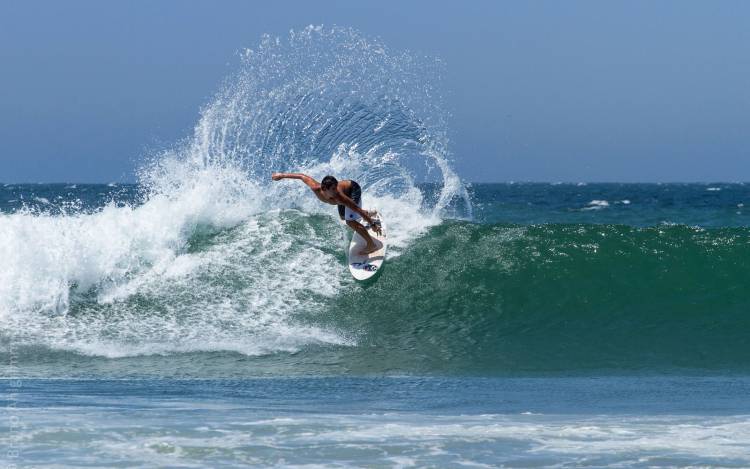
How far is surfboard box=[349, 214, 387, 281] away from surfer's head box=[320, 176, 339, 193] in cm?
175

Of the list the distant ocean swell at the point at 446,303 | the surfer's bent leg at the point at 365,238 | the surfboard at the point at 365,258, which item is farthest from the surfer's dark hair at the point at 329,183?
the surfboard at the point at 365,258

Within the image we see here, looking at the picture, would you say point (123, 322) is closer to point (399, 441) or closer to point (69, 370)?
point (69, 370)

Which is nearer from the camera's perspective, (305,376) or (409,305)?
(305,376)

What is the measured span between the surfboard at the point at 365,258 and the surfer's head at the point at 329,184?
1.75 meters

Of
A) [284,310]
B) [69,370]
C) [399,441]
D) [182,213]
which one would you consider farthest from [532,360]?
[182,213]

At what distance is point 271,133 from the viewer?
1504cm

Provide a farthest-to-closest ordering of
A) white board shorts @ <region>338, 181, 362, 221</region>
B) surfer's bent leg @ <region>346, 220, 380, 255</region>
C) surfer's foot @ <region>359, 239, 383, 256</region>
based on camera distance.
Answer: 1. surfer's foot @ <region>359, 239, 383, 256</region>
2. surfer's bent leg @ <region>346, 220, 380, 255</region>
3. white board shorts @ <region>338, 181, 362, 221</region>

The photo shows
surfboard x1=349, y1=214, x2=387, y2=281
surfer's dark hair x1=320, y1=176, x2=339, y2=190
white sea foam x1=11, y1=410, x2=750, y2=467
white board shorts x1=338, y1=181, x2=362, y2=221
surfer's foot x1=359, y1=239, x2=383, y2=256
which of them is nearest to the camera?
white sea foam x1=11, y1=410, x2=750, y2=467

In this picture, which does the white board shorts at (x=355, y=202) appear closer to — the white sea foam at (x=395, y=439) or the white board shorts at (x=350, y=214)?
the white board shorts at (x=350, y=214)

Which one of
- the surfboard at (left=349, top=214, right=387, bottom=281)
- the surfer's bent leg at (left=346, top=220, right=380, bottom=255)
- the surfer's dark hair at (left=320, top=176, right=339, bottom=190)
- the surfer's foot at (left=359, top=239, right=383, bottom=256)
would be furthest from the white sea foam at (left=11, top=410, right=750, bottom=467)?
the surfer's foot at (left=359, top=239, right=383, bottom=256)

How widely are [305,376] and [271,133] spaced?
6823mm

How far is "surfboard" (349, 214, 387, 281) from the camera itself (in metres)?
12.7

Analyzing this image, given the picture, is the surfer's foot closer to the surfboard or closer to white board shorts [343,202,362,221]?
the surfboard

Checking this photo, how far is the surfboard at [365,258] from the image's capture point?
498 inches
